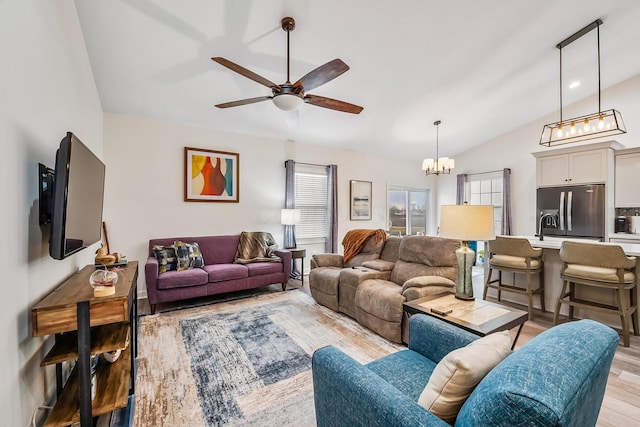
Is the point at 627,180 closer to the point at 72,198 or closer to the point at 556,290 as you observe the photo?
the point at 556,290

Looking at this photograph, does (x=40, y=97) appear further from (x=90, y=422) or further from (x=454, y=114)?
(x=454, y=114)

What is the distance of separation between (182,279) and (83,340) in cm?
233

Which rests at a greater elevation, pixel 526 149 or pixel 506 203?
pixel 526 149

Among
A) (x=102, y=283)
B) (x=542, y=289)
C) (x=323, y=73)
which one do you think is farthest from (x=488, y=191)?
(x=102, y=283)

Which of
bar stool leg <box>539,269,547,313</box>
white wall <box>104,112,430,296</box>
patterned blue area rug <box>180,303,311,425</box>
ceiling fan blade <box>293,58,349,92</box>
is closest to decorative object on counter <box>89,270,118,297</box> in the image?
patterned blue area rug <box>180,303,311,425</box>

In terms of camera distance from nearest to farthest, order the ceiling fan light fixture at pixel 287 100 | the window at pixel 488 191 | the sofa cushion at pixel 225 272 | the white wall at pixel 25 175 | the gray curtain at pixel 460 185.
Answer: the white wall at pixel 25 175 < the ceiling fan light fixture at pixel 287 100 < the sofa cushion at pixel 225 272 < the window at pixel 488 191 < the gray curtain at pixel 460 185

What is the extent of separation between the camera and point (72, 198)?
157 centimetres

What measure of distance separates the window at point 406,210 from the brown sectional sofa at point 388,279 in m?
3.17

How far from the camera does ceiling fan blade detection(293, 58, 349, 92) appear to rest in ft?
7.20

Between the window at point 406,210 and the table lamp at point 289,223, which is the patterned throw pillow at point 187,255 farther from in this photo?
the window at point 406,210

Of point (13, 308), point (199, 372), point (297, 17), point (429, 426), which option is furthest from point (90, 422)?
point (297, 17)

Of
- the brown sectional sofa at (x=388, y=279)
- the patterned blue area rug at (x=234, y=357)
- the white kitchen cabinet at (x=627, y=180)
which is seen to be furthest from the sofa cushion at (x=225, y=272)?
the white kitchen cabinet at (x=627, y=180)

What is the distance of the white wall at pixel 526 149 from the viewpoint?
4594 millimetres

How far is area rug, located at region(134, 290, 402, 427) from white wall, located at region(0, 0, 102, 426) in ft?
2.32
